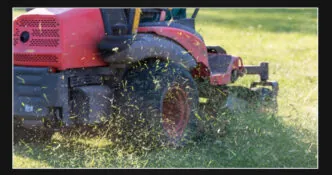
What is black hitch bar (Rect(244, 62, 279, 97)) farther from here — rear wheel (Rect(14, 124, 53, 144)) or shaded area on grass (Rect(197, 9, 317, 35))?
shaded area on grass (Rect(197, 9, 317, 35))

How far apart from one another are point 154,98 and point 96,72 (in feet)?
1.88

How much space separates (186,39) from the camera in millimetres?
7273

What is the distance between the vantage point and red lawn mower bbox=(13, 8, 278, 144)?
20.4ft

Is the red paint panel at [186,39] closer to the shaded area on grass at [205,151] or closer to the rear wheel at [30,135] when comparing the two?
the shaded area on grass at [205,151]

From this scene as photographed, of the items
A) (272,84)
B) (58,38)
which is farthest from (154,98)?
(272,84)

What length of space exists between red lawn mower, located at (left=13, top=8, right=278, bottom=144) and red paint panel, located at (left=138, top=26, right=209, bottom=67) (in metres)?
0.02

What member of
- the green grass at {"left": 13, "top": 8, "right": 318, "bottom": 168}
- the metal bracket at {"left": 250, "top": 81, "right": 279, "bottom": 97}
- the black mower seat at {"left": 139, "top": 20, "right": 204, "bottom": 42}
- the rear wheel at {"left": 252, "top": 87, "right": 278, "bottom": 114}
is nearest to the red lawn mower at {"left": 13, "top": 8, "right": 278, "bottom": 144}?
the black mower seat at {"left": 139, "top": 20, "right": 204, "bottom": 42}

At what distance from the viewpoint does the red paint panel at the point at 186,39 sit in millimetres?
6949

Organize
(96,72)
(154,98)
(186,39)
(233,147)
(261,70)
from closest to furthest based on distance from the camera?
(154,98), (96,72), (233,147), (186,39), (261,70)

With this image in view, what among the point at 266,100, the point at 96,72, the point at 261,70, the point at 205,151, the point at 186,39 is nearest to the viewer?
the point at 96,72

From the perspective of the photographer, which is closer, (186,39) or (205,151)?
(205,151)

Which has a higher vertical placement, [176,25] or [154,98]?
[176,25]

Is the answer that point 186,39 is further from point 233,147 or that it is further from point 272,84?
point 272,84

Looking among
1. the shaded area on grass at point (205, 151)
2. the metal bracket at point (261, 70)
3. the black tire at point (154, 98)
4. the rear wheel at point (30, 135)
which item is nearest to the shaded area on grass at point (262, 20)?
the metal bracket at point (261, 70)
